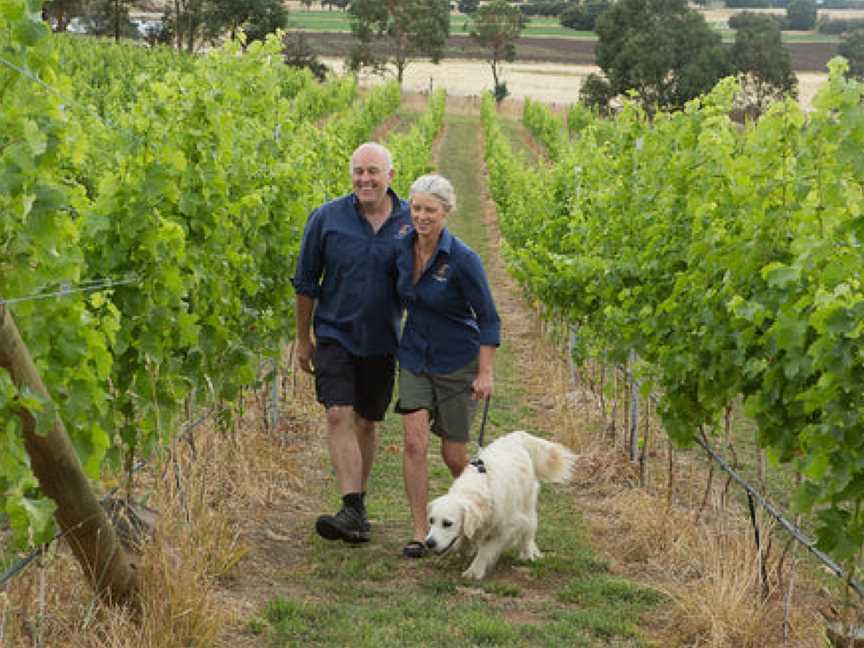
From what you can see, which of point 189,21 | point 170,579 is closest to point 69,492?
point 170,579

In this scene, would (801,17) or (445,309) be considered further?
(801,17)

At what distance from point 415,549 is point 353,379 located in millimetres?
1019

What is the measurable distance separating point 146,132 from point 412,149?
1950 cm

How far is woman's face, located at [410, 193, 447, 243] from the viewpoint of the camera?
670cm

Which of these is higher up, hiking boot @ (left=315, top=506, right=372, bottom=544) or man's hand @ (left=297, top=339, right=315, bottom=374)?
man's hand @ (left=297, top=339, right=315, bottom=374)

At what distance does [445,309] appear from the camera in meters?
6.92

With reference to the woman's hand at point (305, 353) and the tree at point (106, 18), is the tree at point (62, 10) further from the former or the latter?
the woman's hand at point (305, 353)

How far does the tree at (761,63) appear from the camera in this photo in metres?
73.6

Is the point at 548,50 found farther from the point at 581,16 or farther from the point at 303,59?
the point at 303,59

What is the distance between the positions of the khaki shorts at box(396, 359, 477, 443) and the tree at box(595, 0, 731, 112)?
64012 millimetres

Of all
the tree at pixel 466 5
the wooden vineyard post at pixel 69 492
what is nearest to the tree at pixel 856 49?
the tree at pixel 466 5

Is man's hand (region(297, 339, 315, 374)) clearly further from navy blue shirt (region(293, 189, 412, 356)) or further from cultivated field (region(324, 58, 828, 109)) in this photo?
cultivated field (region(324, 58, 828, 109))

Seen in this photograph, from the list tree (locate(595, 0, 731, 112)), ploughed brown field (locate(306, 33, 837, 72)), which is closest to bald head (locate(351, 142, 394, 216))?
tree (locate(595, 0, 731, 112))

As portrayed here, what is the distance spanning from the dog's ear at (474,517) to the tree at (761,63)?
69.6m
